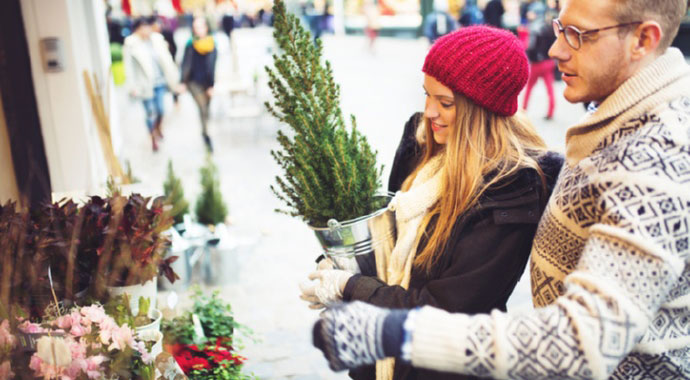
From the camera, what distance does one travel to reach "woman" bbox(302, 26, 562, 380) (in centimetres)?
168

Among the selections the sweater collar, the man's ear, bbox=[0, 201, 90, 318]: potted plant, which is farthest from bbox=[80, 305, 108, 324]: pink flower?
the man's ear

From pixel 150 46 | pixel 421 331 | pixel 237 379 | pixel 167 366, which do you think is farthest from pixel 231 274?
pixel 150 46

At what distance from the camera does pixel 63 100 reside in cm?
413

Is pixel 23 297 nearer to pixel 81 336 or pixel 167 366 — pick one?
pixel 81 336

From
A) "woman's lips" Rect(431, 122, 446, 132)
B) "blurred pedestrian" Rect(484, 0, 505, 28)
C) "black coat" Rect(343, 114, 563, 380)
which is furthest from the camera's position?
"blurred pedestrian" Rect(484, 0, 505, 28)

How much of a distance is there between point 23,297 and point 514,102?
1661 millimetres

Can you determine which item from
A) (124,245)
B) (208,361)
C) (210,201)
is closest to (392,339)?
(124,245)

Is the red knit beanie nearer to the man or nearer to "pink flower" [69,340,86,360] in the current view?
the man

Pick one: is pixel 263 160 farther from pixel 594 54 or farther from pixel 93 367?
pixel 594 54

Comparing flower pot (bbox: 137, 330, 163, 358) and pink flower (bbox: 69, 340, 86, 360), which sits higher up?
pink flower (bbox: 69, 340, 86, 360)

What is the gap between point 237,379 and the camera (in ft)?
8.20

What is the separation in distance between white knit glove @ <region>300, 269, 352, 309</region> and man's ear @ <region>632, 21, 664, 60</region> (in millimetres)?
946

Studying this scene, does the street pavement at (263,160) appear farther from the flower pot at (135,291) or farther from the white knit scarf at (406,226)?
the flower pot at (135,291)

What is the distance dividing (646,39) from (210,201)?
14.0 feet
